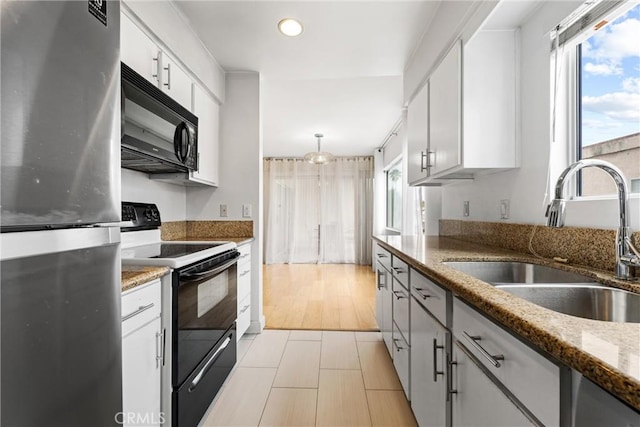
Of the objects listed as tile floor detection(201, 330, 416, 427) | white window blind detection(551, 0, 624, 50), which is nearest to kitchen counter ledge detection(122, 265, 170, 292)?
tile floor detection(201, 330, 416, 427)

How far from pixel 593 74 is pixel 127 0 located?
223 centimetres

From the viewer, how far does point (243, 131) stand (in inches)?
110

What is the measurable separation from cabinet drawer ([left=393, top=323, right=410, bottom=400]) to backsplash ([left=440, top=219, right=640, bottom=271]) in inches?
32.7

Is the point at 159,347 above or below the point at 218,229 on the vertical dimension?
below

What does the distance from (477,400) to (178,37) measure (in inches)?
97.8

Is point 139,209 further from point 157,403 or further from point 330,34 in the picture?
point 330,34

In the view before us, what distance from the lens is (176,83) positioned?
2014mm

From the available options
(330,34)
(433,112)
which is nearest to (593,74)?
(433,112)

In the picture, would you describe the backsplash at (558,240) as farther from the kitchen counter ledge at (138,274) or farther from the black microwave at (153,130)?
the black microwave at (153,130)

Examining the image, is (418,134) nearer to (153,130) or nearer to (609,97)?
(609,97)

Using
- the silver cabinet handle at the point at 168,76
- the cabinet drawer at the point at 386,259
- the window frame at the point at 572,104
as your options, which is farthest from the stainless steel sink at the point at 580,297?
the silver cabinet handle at the point at 168,76

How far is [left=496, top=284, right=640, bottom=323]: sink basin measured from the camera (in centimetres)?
87

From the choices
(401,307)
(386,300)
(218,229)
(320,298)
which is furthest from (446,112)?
(320,298)

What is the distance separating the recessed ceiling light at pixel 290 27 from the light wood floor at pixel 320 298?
2.55 meters
